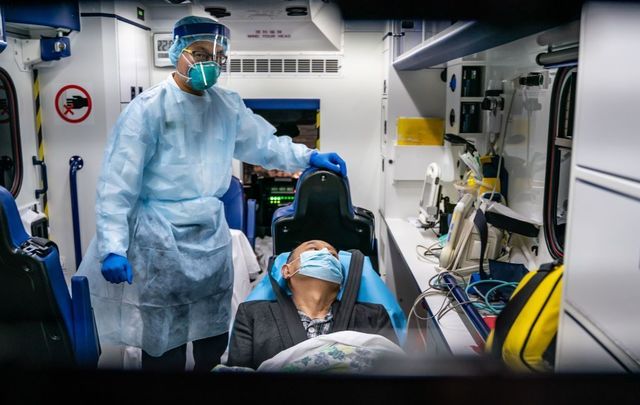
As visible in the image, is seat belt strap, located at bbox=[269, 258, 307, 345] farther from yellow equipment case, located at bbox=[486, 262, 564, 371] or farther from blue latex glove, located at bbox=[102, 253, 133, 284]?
yellow equipment case, located at bbox=[486, 262, 564, 371]

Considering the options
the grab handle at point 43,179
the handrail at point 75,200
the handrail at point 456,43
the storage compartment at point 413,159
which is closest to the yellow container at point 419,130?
the storage compartment at point 413,159

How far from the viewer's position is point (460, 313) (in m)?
2.31

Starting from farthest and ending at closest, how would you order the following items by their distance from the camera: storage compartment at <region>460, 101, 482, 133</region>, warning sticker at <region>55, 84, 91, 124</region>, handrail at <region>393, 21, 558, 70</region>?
warning sticker at <region>55, 84, 91, 124</region>
storage compartment at <region>460, 101, 482, 133</region>
handrail at <region>393, 21, 558, 70</region>

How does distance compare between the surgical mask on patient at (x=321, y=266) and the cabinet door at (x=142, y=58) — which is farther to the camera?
the cabinet door at (x=142, y=58)

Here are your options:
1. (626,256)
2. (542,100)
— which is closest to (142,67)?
(542,100)

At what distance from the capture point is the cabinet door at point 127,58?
4098 millimetres

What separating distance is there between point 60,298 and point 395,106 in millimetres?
3196

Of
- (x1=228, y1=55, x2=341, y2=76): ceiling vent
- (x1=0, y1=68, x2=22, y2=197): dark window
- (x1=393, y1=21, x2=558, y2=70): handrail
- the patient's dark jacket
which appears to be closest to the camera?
(x1=393, y1=21, x2=558, y2=70): handrail

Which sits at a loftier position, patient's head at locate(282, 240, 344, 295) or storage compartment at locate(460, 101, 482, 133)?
storage compartment at locate(460, 101, 482, 133)

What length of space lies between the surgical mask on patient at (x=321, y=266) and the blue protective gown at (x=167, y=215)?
473mm

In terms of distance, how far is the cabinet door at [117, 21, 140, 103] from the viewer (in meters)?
4.10

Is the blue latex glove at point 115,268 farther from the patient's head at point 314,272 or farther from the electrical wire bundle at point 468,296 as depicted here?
the electrical wire bundle at point 468,296

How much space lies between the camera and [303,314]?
2.36 metres

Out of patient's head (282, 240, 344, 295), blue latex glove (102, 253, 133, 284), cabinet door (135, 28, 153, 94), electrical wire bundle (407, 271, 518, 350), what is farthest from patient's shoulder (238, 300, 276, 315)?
cabinet door (135, 28, 153, 94)
